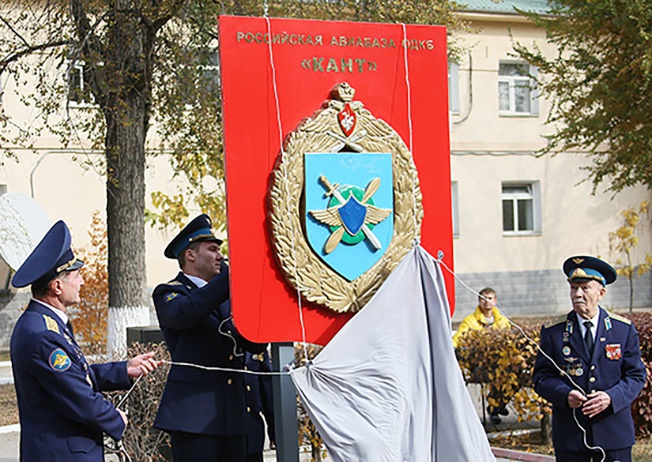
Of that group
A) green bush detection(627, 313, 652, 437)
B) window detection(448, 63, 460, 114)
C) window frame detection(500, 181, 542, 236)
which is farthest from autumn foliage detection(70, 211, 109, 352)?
window frame detection(500, 181, 542, 236)

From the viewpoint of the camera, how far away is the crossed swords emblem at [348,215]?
4707 mm

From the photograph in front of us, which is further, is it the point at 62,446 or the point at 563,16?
the point at 563,16

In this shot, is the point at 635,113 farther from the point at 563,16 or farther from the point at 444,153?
the point at 444,153

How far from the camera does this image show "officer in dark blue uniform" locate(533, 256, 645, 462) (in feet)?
17.2

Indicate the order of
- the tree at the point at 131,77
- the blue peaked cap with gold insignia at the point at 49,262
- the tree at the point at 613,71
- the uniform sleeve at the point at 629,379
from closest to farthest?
the blue peaked cap with gold insignia at the point at 49,262
the uniform sleeve at the point at 629,379
the tree at the point at 131,77
the tree at the point at 613,71

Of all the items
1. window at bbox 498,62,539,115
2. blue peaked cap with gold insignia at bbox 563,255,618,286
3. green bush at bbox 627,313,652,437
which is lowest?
green bush at bbox 627,313,652,437

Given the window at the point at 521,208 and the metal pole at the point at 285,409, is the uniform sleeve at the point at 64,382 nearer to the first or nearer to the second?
the metal pole at the point at 285,409

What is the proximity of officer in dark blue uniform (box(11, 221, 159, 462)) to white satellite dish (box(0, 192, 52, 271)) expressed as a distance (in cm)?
1222

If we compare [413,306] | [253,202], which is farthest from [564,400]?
[253,202]

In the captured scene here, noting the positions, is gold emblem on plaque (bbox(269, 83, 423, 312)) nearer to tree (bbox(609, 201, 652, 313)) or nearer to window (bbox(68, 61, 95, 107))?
window (bbox(68, 61, 95, 107))

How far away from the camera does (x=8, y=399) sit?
13.4 m

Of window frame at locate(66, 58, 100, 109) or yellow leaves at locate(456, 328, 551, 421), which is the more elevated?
window frame at locate(66, 58, 100, 109)

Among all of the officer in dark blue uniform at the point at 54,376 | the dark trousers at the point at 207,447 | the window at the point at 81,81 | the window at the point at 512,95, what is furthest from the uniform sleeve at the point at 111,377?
the window at the point at 512,95

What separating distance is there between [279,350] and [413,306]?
677 mm
